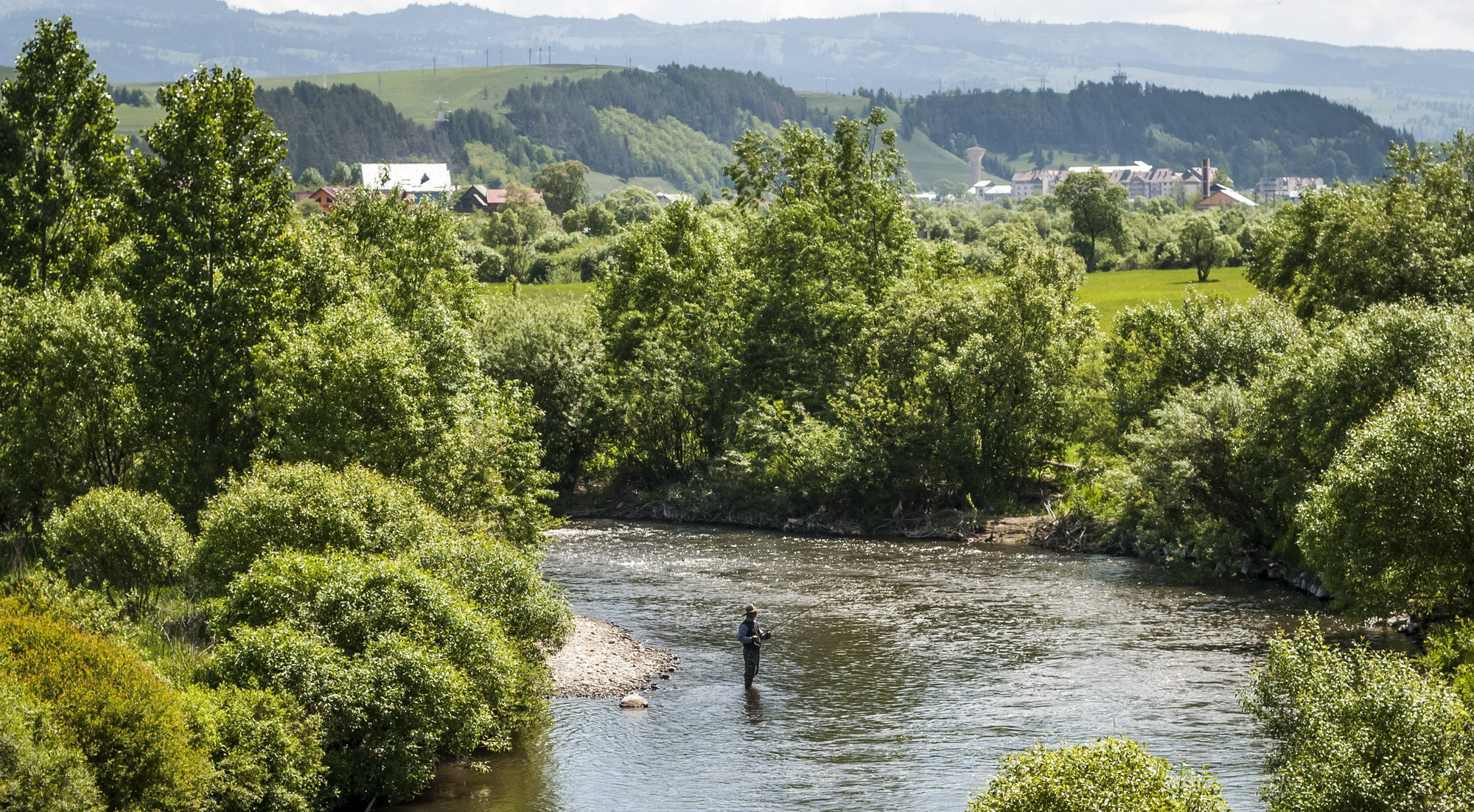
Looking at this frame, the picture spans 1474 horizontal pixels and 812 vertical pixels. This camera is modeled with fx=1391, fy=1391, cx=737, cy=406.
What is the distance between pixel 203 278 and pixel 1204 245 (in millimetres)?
117809

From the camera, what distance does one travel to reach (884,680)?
39500mm

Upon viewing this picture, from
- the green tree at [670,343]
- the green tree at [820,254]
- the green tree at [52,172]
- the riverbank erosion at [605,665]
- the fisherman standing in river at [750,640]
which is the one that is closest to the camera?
the fisherman standing in river at [750,640]

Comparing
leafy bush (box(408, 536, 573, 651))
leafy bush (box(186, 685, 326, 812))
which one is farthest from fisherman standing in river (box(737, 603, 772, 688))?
leafy bush (box(186, 685, 326, 812))

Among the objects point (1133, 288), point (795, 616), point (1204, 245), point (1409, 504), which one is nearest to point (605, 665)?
point (795, 616)

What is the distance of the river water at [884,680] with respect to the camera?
30875 millimetres

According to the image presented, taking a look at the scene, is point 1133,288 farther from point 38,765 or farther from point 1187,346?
point 38,765

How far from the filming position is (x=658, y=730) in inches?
1378

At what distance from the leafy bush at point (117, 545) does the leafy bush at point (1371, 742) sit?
25973mm

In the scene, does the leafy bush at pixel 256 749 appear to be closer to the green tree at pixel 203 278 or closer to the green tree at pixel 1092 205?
the green tree at pixel 203 278

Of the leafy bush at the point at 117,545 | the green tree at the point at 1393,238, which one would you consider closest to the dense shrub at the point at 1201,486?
the green tree at the point at 1393,238

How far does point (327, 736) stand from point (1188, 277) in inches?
4875

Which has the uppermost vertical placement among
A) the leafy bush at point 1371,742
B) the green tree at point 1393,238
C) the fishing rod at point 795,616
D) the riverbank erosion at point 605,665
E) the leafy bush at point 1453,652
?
the green tree at point 1393,238

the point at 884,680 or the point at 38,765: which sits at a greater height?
the point at 38,765

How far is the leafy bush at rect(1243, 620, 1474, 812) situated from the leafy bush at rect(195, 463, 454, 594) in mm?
20693
